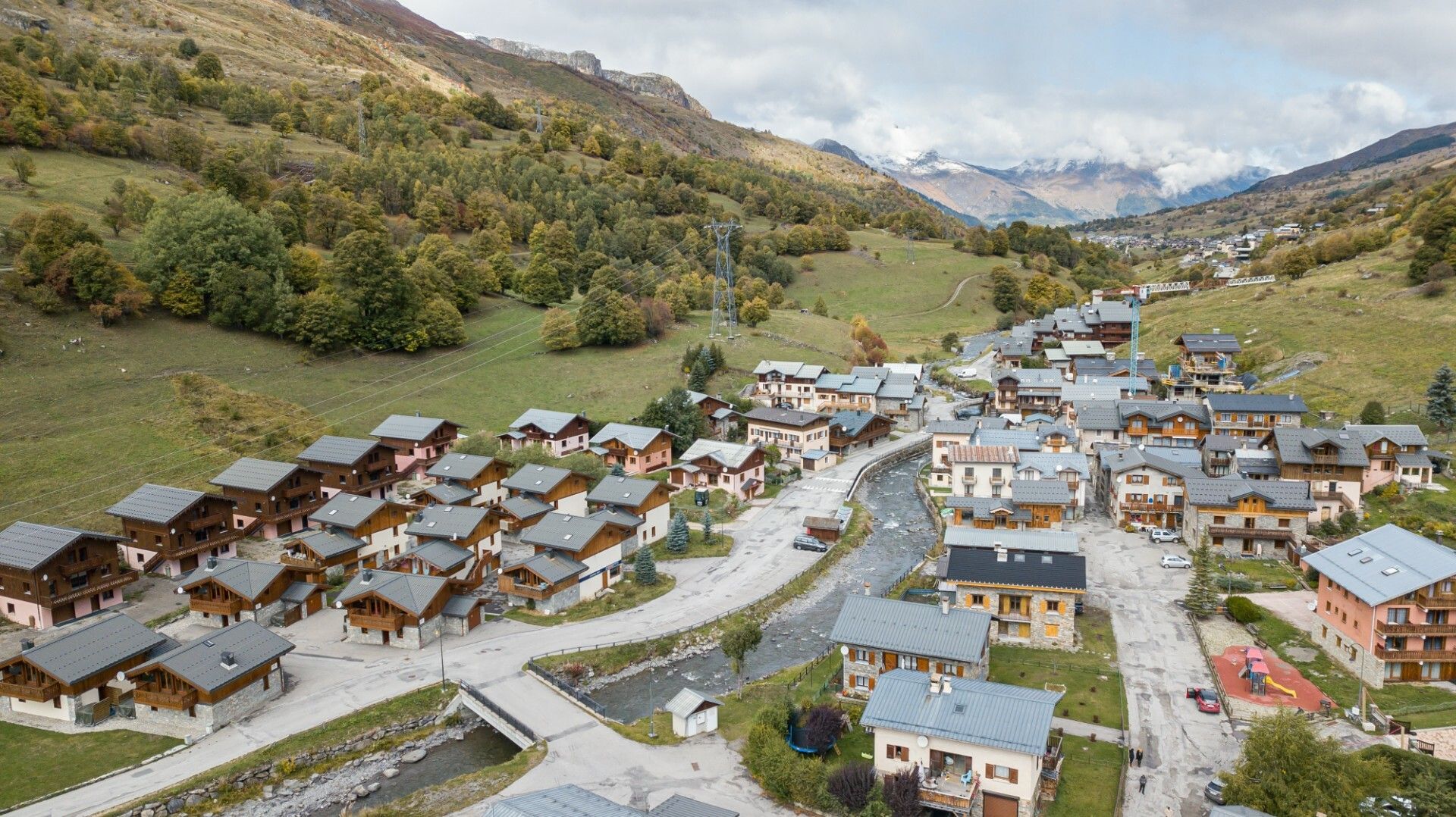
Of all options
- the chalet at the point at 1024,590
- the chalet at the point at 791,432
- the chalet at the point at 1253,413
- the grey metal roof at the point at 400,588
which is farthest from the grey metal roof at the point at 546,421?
the chalet at the point at 1253,413

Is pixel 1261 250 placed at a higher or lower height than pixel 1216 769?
higher

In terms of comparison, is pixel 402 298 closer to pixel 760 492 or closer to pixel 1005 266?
pixel 760 492

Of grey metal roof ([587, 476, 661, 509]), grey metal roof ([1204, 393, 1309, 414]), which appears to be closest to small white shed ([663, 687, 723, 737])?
grey metal roof ([587, 476, 661, 509])

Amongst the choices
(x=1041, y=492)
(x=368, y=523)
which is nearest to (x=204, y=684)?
(x=368, y=523)

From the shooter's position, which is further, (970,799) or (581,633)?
(581,633)

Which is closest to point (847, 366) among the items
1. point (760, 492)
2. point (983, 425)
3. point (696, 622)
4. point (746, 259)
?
point (983, 425)

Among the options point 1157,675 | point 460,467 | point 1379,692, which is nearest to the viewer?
point 1379,692

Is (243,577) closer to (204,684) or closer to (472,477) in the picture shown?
(204,684)
